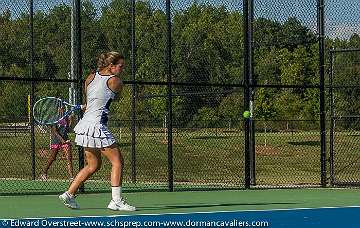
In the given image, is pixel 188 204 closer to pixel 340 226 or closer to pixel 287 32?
pixel 340 226

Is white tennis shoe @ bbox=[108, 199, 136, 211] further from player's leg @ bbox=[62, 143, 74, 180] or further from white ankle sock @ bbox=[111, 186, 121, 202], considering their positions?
player's leg @ bbox=[62, 143, 74, 180]

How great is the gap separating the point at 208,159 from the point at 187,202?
11.3 meters

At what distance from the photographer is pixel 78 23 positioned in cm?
1259

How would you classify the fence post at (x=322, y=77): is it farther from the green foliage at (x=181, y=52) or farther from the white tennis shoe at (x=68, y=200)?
the white tennis shoe at (x=68, y=200)

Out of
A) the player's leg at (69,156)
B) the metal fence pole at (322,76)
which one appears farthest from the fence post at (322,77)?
the player's leg at (69,156)

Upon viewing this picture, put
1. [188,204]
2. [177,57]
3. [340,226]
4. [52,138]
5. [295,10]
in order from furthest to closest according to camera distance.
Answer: [177,57], [52,138], [295,10], [188,204], [340,226]

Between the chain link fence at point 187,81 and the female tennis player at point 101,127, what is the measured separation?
9.60ft

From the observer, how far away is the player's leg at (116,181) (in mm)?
9750

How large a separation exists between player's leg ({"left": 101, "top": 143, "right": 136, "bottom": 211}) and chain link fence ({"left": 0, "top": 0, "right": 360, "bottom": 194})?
3.07 meters

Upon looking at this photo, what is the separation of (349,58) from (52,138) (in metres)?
8.13

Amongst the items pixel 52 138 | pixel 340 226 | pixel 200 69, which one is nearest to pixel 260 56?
pixel 200 69

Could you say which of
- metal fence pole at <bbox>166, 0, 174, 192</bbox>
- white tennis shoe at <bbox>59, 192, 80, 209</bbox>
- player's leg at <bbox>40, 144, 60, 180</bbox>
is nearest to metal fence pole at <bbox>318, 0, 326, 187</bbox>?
metal fence pole at <bbox>166, 0, 174, 192</bbox>

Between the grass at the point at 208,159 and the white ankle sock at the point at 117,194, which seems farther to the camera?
the grass at the point at 208,159

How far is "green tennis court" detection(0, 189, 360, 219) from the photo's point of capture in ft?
32.0
